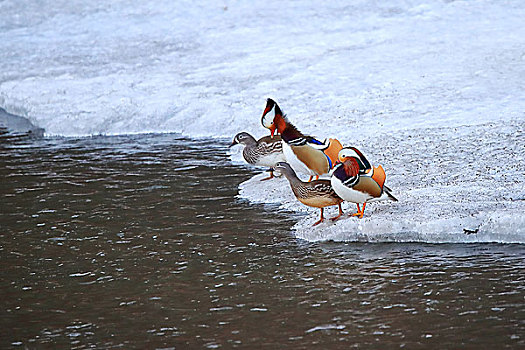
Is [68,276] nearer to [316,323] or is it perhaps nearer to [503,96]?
[316,323]

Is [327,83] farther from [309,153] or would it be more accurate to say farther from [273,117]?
[309,153]

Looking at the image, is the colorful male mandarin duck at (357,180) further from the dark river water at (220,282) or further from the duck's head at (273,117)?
the duck's head at (273,117)

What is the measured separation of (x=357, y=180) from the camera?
6367 mm

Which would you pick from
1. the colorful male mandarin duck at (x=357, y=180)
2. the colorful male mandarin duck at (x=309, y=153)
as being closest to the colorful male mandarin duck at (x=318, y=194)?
the colorful male mandarin duck at (x=357, y=180)

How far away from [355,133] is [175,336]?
586cm

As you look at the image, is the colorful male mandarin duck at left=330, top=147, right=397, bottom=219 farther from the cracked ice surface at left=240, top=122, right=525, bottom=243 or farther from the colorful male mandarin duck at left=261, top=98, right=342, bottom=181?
the colorful male mandarin duck at left=261, top=98, right=342, bottom=181

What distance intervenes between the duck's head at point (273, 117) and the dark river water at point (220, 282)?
0.85 meters

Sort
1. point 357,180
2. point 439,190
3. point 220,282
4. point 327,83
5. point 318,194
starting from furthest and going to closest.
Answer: point 327,83 < point 439,190 < point 318,194 < point 357,180 < point 220,282

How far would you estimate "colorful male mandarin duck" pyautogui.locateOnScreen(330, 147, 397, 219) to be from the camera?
6375mm

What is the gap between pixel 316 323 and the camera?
4891 mm

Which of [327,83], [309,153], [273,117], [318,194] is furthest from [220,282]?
[327,83]

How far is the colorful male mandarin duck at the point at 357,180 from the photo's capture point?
20.9 feet

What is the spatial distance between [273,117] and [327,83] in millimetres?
4576

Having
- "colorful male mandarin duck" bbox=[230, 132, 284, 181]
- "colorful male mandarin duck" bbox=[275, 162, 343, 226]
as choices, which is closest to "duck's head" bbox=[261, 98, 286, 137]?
"colorful male mandarin duck" bbox=[230, 132, 284, 181]
